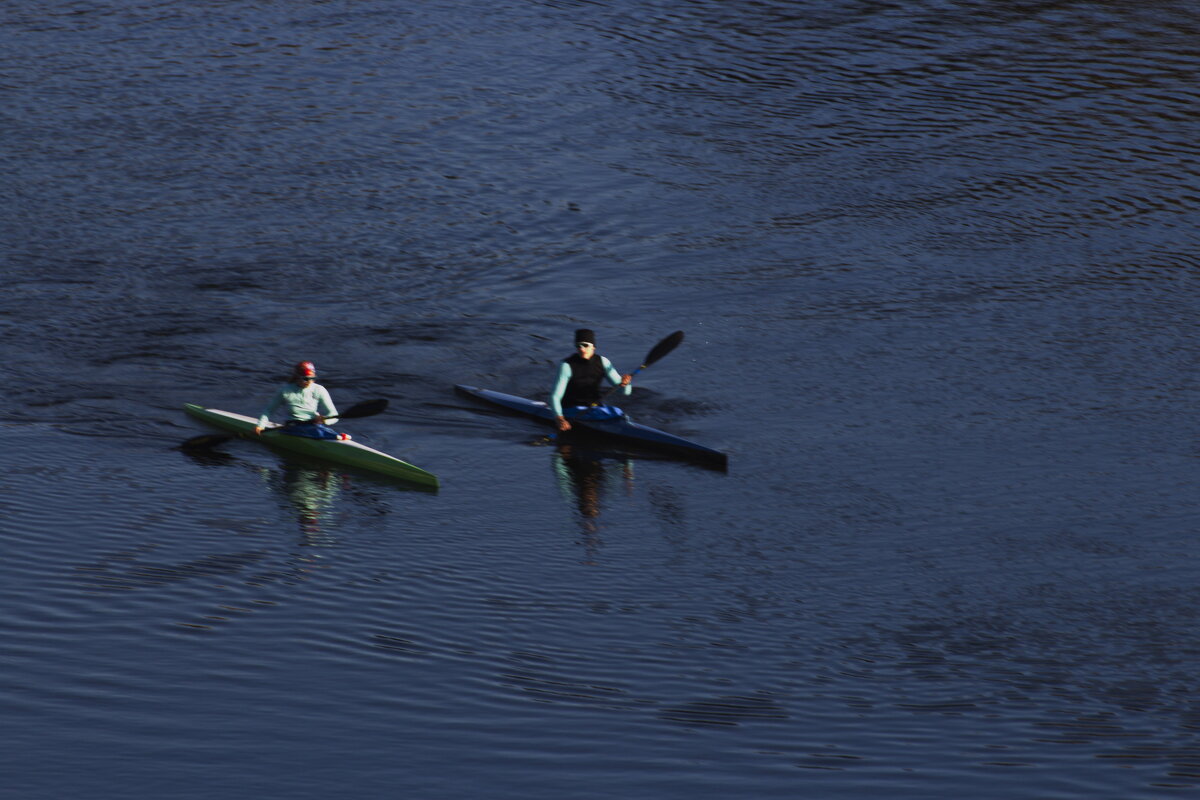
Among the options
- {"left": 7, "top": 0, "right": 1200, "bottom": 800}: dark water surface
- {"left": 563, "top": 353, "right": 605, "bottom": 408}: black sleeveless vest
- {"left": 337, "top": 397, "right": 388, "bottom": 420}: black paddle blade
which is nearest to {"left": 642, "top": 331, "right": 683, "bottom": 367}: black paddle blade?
{"left": 7, "top": 0, "right": 1200, "bottom": 800}: dark water surface

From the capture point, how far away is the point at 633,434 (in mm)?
19750

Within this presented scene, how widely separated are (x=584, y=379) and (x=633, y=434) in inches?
45.5

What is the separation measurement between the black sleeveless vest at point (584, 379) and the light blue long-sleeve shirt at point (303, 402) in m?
3.10

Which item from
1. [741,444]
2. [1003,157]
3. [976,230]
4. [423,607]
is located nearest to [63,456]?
[423,607]

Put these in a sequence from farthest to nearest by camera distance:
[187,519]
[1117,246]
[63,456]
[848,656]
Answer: [1117,246], [63,456], [187,519], [848,656]

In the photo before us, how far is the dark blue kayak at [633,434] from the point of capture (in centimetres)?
1919

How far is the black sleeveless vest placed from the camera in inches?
803

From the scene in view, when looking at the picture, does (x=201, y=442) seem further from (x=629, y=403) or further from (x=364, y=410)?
(x=629, y=403)

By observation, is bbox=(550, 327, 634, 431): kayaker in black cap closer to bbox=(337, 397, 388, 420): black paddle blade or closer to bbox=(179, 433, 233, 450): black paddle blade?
bbox=(337, 397, 388, 420): black paddle blade

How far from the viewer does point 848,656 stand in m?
13.8

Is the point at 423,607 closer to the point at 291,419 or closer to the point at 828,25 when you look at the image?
the point at 291,419

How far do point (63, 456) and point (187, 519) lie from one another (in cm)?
292

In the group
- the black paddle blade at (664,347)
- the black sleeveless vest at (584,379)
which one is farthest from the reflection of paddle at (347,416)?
the black paddle blade at (664,347)

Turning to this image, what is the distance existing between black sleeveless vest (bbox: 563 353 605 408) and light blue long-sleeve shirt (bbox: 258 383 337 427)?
122 inches
